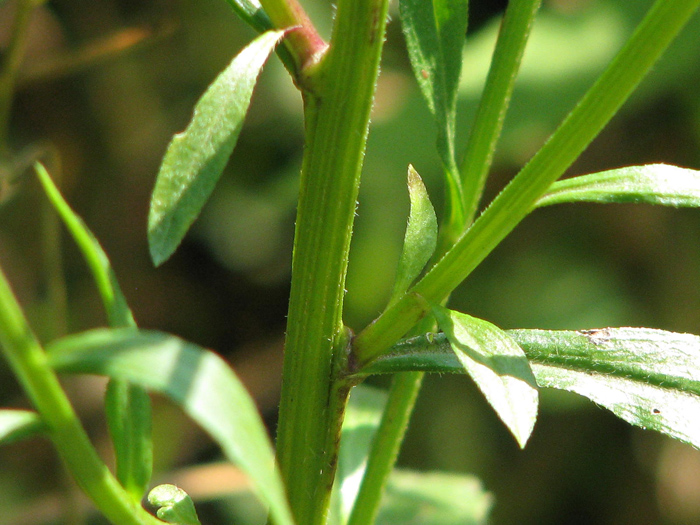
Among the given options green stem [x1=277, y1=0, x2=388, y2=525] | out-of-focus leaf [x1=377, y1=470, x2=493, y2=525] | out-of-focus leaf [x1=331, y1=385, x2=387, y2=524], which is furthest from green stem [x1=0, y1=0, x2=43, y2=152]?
out-of-focus leaf [x1=377, y1=470, x2=493, y2=525]

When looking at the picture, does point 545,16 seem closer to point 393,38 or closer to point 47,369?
point 393,38

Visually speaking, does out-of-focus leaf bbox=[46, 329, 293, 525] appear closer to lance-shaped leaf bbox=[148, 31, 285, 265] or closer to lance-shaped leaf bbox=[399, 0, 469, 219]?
lance-shaped leaf bbox=[148, 31, 285, 265]

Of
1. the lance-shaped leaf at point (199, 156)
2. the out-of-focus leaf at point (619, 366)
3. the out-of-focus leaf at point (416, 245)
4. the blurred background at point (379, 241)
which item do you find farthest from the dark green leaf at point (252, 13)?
the blurred background at point (379, 241)

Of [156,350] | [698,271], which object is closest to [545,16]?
[698,271]

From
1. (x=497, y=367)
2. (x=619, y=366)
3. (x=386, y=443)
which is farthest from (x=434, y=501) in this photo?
(x=497, y=367)

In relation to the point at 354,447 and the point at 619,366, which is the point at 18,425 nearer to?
the point at 619,366

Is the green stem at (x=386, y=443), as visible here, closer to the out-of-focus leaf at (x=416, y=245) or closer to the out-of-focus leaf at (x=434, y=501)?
the out-of-focus leaf at (x=416, y=245)
